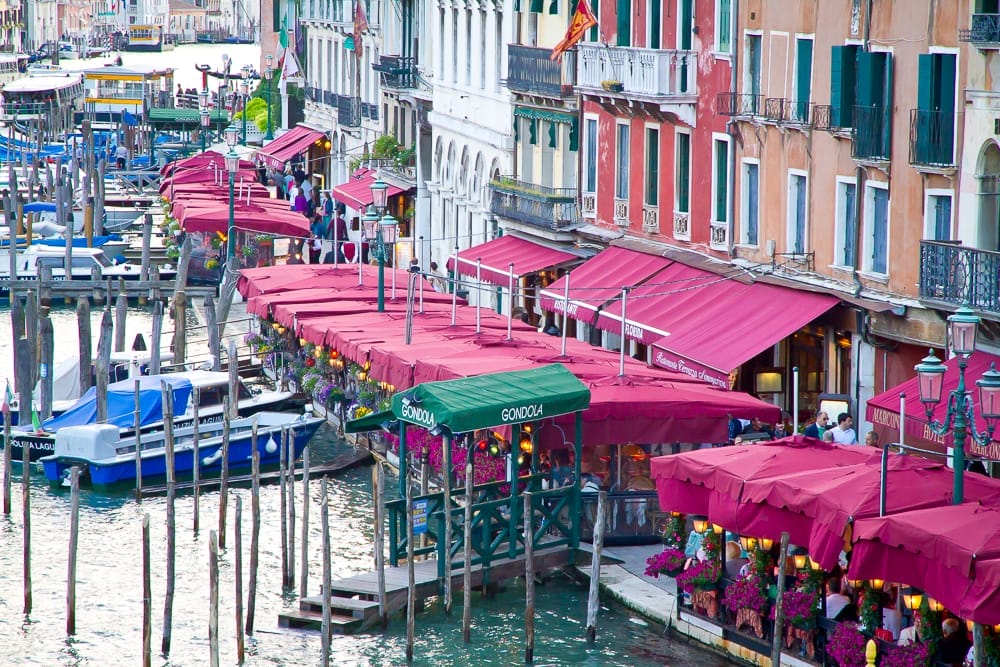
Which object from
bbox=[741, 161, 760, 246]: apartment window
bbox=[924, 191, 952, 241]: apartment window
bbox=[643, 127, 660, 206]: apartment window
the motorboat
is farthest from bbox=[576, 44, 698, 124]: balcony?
the motorboat

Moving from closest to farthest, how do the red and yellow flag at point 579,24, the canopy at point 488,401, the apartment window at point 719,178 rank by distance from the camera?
the canopy at point 488,401
the apartment window at point 719,178
the red and yellow flag at point 579,24

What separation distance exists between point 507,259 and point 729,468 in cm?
2232

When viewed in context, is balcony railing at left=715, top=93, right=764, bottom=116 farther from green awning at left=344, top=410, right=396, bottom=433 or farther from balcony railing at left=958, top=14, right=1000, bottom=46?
green awning at left=344, top=410, right=396, bottom=433

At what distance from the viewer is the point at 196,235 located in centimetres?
6291

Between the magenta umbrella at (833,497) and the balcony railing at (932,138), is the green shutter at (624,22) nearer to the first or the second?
the balcony railing at (932,138)

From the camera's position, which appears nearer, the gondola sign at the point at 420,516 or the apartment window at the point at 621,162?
the gondola sign at the point at 420,516

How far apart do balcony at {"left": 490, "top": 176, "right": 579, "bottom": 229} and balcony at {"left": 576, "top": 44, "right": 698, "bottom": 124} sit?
348 centimetres

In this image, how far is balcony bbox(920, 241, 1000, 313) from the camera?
1110 inches

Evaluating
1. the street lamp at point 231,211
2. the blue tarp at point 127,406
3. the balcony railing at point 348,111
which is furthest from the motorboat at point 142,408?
the balcony railing at point 348,111

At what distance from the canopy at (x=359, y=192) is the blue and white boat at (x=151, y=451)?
20956 millimetres

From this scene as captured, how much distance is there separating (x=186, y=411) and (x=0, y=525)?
5574 mm

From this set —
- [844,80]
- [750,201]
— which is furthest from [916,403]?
[750,201]

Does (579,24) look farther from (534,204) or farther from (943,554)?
(943,554)

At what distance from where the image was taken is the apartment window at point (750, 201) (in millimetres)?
37219
